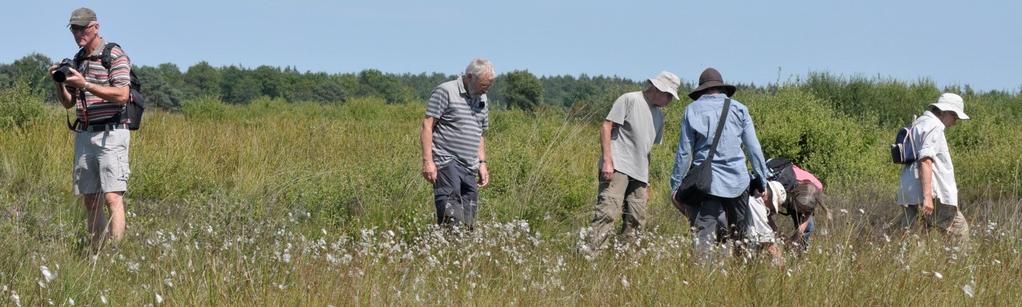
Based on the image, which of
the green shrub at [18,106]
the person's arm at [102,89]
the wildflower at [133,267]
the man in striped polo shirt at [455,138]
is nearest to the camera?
the wildflower at [133,267]

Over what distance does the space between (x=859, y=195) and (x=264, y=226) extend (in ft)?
26.1

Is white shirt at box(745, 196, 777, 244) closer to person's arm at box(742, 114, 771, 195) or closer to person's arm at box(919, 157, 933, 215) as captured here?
person's arm at box(742, 114, 771, 195)

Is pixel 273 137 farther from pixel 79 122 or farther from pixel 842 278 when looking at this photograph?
pixel 842 278

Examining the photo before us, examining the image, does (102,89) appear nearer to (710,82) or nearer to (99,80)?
(99,80)

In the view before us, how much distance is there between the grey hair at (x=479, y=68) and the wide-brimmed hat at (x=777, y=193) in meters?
1.83

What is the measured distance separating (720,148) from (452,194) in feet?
→ 5.64

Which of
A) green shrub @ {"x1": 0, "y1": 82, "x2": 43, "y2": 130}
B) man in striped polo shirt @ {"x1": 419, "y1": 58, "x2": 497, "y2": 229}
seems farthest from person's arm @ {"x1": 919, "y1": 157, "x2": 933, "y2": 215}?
green shrub @ {"x1": 0, "y1": 82, "x2": 43, "y2": 130}

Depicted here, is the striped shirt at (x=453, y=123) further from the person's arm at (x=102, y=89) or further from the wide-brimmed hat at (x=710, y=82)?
the person's arm at (x=102, y=89)

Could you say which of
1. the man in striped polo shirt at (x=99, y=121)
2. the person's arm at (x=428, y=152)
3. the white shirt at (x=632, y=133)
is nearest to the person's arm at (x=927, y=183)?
the white shirt at (x=632, y=133)

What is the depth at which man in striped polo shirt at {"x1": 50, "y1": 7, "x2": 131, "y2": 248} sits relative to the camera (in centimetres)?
614

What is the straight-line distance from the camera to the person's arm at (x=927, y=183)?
6.82m

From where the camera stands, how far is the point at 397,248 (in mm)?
5227

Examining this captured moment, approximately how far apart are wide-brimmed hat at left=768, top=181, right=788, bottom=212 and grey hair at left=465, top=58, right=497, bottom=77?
6.01ft

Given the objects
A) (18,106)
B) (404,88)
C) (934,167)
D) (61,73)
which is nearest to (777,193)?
(934,167)
